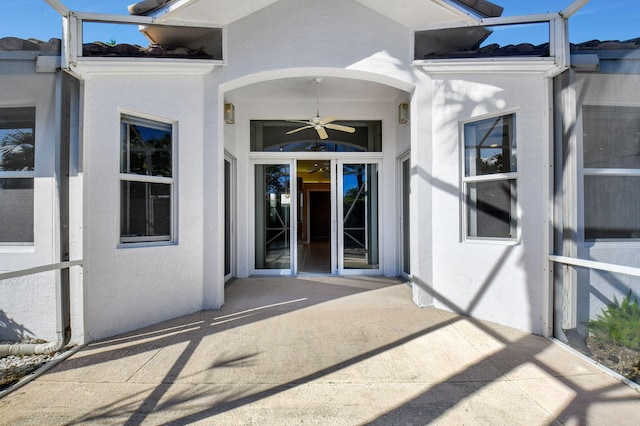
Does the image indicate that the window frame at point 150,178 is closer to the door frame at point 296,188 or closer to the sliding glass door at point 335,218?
the door frame at point 296,188

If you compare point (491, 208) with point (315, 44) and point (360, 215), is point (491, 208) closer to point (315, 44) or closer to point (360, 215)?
point (360, 215)

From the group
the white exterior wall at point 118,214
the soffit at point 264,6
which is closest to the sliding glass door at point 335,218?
the white exterior wall at point 118,214

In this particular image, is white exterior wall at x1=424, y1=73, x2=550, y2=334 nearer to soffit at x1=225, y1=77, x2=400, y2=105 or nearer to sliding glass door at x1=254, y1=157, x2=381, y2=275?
soffit at x1=225, y1=77, x2=400, y2=105

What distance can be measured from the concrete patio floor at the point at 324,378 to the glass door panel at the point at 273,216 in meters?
2.46

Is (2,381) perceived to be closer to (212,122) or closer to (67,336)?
(67,336)

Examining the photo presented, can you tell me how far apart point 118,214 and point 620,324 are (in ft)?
17.0

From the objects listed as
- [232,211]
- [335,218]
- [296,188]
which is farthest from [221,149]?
[335,218]

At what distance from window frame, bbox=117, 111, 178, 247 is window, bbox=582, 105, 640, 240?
15.3ft

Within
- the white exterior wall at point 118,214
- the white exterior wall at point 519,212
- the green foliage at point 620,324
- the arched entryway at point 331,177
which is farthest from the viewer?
the arched entryway at point 331,177

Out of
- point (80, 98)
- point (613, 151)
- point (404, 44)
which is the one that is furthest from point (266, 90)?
point (613, 151)

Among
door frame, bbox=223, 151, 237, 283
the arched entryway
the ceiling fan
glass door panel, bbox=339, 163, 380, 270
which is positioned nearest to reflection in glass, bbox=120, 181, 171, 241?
door frame, bbox=223, 151, 237, 283

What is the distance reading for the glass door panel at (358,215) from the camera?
6.30 m

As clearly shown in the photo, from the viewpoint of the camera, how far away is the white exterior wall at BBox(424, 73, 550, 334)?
3.51 m

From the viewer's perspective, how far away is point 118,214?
3557 mm
